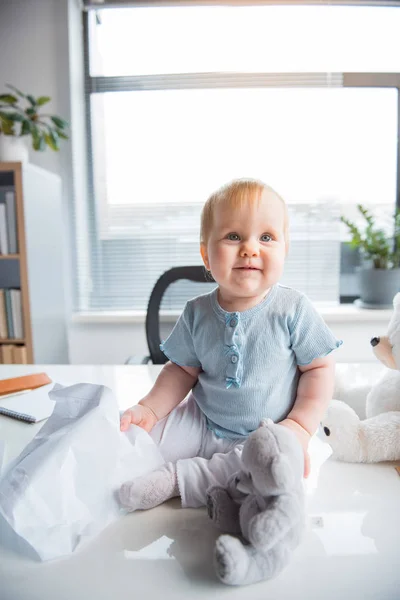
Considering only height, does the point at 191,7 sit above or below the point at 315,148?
above

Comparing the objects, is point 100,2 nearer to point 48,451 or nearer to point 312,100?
point 312,100

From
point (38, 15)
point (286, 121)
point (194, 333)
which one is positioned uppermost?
point (38, 15)

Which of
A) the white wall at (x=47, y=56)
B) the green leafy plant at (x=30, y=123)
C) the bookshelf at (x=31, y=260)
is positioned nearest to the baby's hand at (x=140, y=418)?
the bookshelf at (x=31, y=260)

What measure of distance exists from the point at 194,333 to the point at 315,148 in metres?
2.08

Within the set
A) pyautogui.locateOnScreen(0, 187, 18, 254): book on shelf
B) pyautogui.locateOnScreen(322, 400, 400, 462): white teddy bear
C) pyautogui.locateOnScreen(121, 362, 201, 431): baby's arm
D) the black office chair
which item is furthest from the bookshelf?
pyautogui.locateOnScreen(322, 400, 400, 462): white teddy bear

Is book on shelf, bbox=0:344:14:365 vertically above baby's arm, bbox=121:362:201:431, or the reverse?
baby's arm, bbox=121:362:201:431

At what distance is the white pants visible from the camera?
0.52 metres

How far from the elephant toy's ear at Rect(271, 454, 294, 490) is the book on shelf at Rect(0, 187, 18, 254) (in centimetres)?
197

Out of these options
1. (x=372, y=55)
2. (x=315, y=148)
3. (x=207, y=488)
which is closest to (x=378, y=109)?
(x=372, y=55)

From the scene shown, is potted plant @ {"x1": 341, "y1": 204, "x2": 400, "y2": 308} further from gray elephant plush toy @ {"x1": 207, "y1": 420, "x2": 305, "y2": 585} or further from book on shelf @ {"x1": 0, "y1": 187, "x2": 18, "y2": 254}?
gray elephant plush toy @ {"x1": 207, "y1": 420, "x2": 305, "y2": 585}

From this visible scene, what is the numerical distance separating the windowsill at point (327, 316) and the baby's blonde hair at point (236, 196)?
6.21ft

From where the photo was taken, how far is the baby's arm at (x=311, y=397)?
58 centimetres

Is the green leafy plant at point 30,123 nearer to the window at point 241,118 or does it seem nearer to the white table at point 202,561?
the window at point 241,118

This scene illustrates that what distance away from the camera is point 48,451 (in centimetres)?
48
